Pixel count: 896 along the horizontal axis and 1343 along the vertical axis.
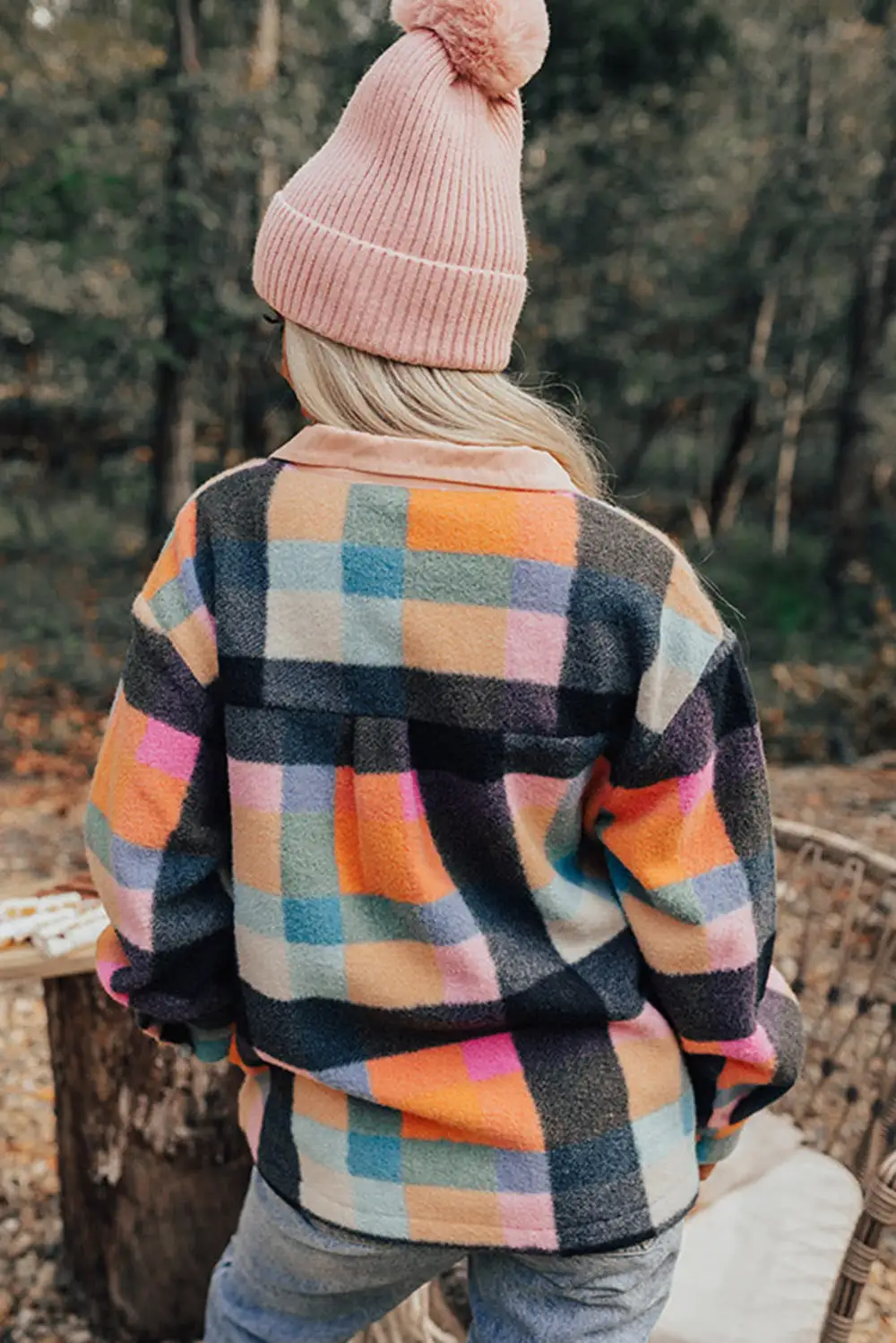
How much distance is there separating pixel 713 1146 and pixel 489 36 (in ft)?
4.05

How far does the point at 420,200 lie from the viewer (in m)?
1.13

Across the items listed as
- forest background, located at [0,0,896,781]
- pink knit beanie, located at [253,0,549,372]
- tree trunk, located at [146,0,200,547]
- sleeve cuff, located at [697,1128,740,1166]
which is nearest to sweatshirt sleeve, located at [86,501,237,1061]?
pink knit beanie, located at [253,0,549,372]

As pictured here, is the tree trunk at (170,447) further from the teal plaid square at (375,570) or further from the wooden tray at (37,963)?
the teal plaid square at (375,570)

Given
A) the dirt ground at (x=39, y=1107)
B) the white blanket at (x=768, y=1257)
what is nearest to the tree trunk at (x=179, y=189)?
the dirt ground at (x=39, y=1107)

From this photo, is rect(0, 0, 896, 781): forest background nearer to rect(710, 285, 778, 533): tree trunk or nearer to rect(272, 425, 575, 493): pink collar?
rect(710, 285, 778, 533): tree trunk

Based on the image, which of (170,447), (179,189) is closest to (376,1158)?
(179,189)

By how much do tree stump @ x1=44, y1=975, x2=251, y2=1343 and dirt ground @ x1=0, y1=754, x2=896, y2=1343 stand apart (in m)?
0.16

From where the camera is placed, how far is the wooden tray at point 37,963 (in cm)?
191

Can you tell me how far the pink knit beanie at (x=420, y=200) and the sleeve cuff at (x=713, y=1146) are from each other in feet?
3.07

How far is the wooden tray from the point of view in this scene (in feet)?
6.28

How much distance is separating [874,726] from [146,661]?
6390mm

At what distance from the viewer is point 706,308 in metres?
10.9

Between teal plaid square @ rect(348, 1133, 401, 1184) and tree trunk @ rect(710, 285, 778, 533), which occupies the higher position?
teal plaid square @ rect(348, 1133, 401, 1184)

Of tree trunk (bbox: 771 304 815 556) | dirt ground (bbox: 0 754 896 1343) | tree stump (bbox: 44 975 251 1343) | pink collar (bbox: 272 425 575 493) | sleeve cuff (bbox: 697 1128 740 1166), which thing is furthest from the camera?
tree trunk (bbox: 771 304 815 556)
